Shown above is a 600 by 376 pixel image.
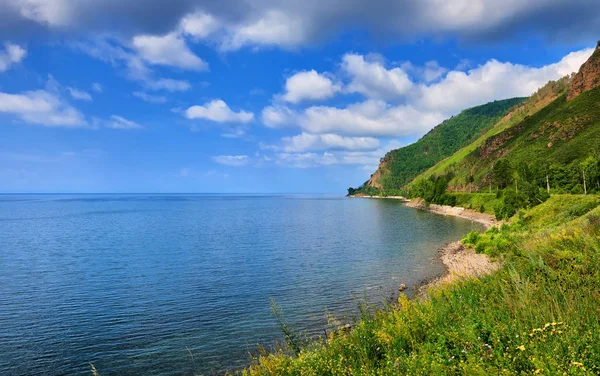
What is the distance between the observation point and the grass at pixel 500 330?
6.28 m

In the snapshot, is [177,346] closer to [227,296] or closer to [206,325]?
[206,325]

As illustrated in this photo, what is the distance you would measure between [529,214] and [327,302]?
156 ft

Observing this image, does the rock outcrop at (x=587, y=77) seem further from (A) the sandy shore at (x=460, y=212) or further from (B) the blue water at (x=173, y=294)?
(B) the blue water at (x=173, y=294)

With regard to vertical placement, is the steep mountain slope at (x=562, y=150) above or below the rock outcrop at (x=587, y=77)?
below

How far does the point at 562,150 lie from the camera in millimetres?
138750

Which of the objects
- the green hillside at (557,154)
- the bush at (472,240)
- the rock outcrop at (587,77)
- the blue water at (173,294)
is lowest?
the blue water at (173,294)

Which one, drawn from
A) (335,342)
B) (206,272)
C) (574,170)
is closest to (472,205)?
(574,170)

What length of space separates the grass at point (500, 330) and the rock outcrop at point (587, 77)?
228 m

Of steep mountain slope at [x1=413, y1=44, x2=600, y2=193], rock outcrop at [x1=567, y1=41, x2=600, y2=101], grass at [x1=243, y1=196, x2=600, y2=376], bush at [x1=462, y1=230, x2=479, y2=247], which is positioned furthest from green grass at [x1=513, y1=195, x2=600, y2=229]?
rock outcrop at [x1=567, y1=41, x2=600, y2=101]

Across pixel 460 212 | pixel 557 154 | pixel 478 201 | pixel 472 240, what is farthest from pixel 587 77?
pixel 472 240

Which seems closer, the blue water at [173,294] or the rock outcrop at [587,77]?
the blue water at [173,294]

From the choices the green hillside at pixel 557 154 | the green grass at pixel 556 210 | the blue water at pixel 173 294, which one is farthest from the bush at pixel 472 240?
the green hillside at pixel 557 154

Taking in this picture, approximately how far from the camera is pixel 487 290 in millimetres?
10297

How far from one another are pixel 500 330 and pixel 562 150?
165560 mm
